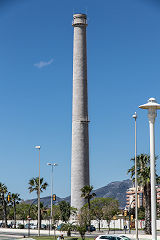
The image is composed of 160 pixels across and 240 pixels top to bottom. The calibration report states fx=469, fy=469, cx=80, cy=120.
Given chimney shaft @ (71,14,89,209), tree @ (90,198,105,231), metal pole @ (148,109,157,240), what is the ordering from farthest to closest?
chimney shaft @ (71,14,89,209)
tree @ (90,198,105,231)
metal pole @ (148,109,157,240)

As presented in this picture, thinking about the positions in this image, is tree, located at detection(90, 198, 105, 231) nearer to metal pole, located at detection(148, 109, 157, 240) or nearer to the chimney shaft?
the chimney shaft

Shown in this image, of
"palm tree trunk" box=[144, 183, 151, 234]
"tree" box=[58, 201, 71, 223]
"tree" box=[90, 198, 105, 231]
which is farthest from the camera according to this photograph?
"tree" box=[90, 198, 105, 231]

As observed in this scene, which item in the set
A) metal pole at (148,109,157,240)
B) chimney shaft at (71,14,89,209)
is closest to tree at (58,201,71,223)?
chimney shaft at (71,14,89,209)

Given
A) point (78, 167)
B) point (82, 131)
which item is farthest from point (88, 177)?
point (82, 131)

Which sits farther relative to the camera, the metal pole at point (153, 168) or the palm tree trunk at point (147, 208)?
the palm tree trunk at point (147, 208)

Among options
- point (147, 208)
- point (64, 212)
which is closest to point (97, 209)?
point (64, 212)

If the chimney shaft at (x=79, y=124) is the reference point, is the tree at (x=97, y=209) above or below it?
below

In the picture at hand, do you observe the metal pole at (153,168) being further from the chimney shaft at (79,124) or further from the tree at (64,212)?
the tree at (64,212)

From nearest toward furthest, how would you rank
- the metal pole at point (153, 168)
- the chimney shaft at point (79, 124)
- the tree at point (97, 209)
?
the metal pole at point (153, 168) → the tree at point (97, 209) → the chimney shaft at point (79, 124)

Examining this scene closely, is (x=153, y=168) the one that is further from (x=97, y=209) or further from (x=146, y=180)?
(x=97, y=209)

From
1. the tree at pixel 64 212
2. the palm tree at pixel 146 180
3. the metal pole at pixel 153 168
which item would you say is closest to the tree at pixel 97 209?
the tree at pixel 64 212

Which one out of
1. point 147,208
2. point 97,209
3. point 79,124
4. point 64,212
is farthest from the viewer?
point 97,209

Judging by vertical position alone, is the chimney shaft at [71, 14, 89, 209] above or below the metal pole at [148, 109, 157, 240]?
above

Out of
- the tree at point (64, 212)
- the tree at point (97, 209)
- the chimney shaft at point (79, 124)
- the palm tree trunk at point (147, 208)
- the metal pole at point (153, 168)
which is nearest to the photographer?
the metal pole at point (153, 168)
